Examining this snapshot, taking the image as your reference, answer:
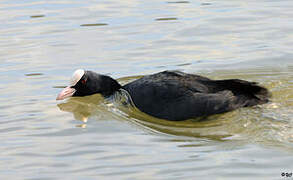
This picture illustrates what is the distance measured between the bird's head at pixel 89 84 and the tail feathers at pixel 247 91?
5.70 ft

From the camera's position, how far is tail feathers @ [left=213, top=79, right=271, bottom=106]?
7.18 m

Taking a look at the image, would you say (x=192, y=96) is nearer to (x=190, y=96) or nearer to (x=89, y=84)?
(x=190, y=96)

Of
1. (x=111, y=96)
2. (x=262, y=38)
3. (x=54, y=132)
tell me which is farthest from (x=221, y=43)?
(x=54, y=132)

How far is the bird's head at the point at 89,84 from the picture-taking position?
27.3 feet

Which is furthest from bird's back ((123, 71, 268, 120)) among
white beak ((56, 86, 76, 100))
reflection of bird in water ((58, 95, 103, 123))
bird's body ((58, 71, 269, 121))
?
white beak ((56, 86, 76, 100))

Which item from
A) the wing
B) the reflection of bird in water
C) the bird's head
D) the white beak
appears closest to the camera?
the wing

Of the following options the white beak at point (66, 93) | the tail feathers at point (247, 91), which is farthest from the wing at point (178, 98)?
the white beak at point (66, 93)

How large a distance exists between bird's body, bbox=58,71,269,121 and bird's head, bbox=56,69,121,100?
2.73 ft

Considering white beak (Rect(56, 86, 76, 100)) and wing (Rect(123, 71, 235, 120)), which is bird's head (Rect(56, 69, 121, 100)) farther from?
wing (Rect(123, 71, 235, 120))

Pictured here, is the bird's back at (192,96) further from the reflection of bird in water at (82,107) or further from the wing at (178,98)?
the reflection of bird in water at (82,107)

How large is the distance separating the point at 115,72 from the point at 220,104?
268 centimetres

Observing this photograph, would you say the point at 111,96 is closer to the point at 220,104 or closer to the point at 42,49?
the point at 220,104

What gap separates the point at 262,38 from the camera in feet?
34.1

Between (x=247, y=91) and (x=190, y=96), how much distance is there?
0.72 metres
